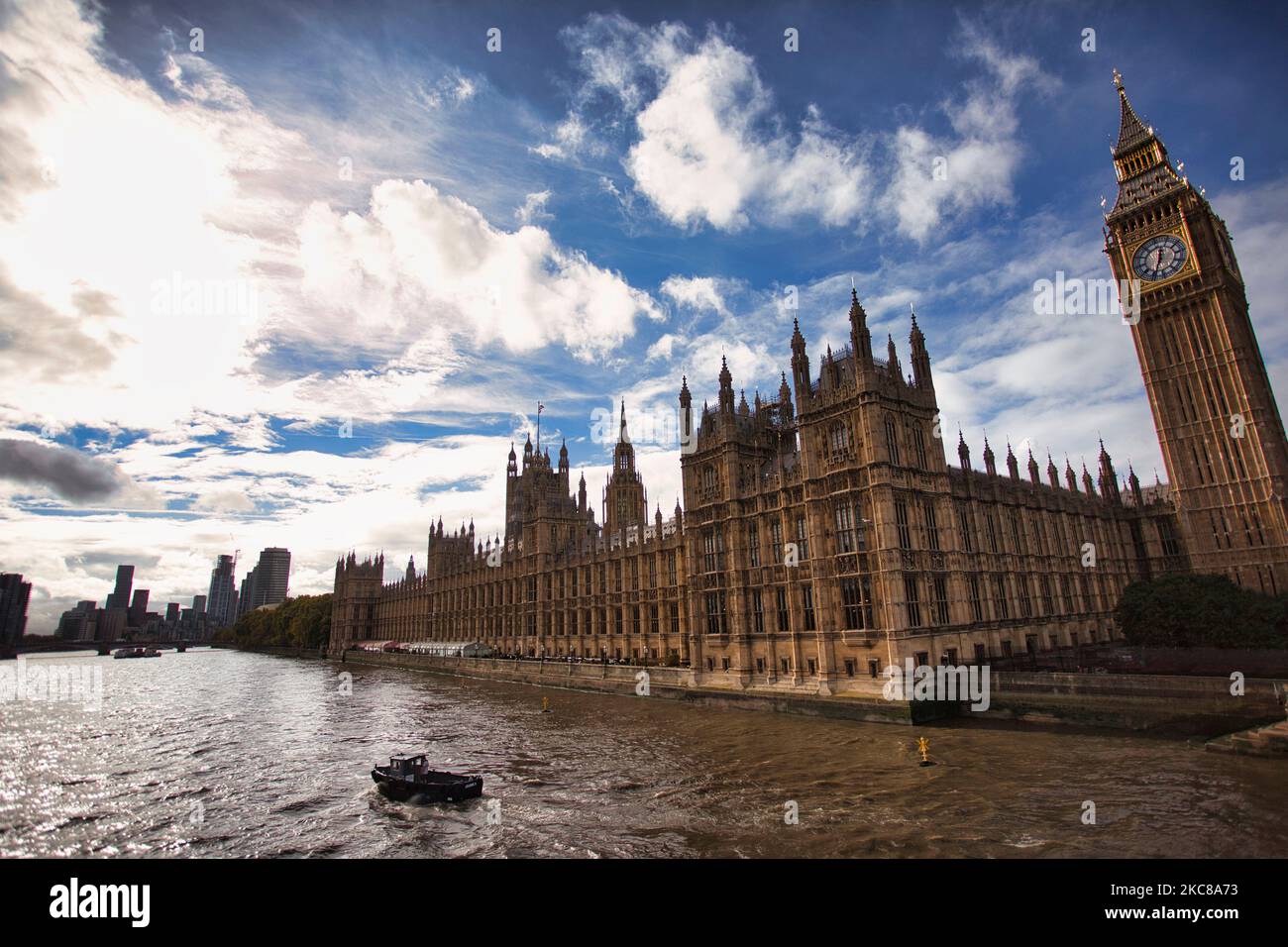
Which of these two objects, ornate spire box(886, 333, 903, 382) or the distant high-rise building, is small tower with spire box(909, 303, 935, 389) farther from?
the distant high-rise building

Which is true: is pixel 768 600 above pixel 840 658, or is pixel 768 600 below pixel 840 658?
above

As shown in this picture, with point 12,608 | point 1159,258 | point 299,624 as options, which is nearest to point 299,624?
point 299,624

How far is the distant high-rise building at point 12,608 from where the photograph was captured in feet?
465

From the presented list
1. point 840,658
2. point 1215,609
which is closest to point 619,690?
point 840,658

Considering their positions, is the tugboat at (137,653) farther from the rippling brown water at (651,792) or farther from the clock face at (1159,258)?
the clock face at (1159,258)

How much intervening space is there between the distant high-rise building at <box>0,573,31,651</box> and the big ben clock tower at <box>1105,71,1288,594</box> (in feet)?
720

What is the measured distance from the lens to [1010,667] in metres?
46.3

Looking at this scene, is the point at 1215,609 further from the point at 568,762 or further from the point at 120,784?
the point at 120,784

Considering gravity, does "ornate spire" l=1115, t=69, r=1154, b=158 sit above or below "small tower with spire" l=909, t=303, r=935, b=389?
above

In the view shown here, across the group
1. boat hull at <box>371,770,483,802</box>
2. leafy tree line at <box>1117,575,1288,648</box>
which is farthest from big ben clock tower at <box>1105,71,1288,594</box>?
boat hull at <box>371,770,483,802</box>

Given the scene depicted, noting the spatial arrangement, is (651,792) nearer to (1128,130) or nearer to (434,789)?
(434,789)

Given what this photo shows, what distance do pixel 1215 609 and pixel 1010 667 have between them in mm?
18632

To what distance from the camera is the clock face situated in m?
75.4

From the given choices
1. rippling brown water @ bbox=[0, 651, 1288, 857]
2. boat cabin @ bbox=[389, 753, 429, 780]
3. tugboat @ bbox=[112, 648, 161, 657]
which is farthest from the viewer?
tugboat @ bbox=[112, 648, 161, 657]
